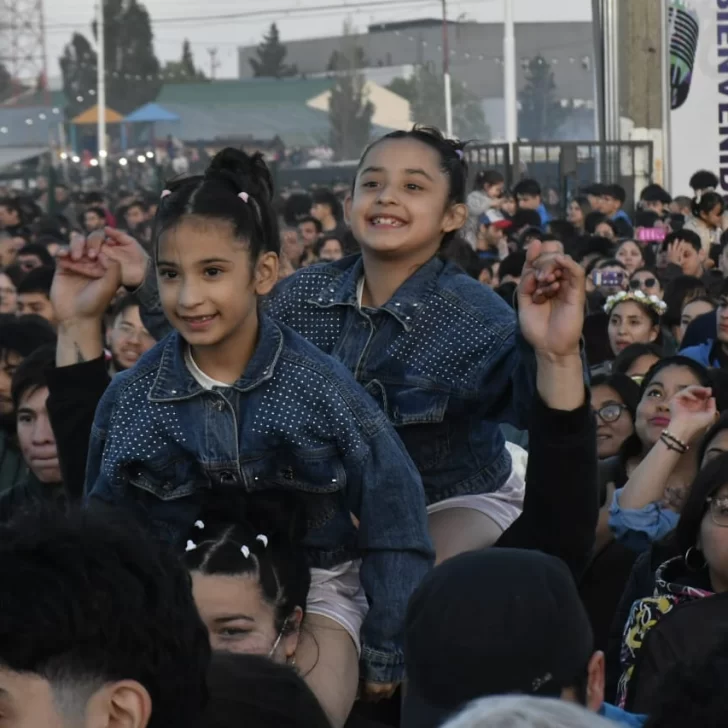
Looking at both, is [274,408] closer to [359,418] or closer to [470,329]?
[359,418]

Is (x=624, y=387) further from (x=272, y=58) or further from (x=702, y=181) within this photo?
(x=272, y=58)

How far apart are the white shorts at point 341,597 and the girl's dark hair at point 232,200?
2.29ft

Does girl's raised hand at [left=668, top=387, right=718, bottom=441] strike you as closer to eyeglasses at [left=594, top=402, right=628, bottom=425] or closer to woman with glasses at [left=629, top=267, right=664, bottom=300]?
eyeglasses at [left=594, top=402, right=628, bottom=425]

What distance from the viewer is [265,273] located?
3676 mm

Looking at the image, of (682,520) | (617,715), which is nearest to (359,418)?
(617,715)

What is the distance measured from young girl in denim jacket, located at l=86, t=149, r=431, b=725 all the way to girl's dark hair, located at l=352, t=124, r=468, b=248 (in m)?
0.53

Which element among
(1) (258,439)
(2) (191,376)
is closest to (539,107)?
(2) (191,376)

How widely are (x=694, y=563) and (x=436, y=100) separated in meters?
104

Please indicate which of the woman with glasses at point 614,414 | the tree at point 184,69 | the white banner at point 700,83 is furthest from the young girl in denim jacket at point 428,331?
the tree at point 184,69

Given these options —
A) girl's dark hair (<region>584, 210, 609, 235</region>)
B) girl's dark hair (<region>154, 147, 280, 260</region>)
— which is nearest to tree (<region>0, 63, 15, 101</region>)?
girl's dark hair (<region>584, 210, 609, 235</region>)

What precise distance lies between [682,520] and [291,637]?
4.50ft

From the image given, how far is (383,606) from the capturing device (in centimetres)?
341

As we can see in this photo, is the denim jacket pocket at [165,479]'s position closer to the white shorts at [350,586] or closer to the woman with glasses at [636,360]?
the white shorts at [350,586]

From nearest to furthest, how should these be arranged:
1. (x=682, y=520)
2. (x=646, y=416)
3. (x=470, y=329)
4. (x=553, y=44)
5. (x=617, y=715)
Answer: (x=617, y=715), (x=470, y=329), (x=682, y=520), (x=646, y=416), (x=553, y=44)
